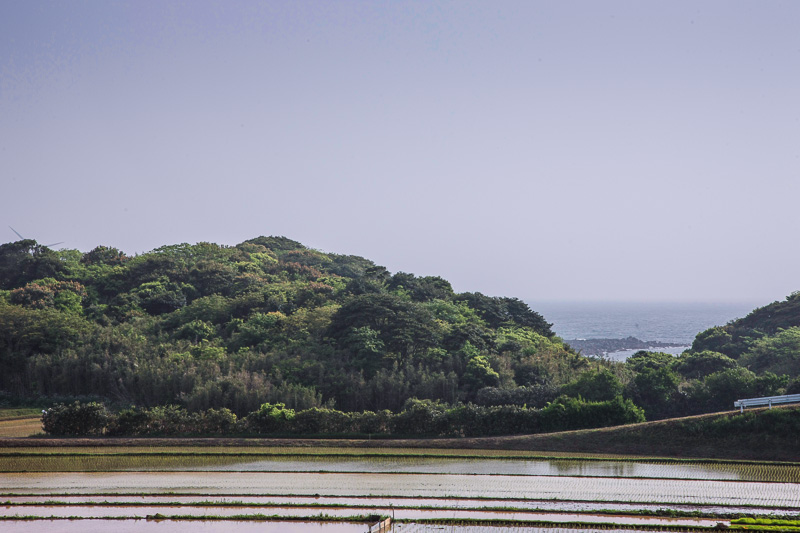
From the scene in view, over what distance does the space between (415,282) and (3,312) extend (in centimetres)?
2761

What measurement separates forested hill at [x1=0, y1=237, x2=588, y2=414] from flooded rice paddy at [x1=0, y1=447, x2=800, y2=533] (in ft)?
22.6

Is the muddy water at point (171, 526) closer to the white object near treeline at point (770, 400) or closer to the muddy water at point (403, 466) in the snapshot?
the muddy water at point (403, 466)

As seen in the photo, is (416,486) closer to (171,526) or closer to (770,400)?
(171,526)

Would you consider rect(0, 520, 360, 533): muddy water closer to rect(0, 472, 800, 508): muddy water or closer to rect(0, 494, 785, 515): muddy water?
rect(0, 494, 785, 515): muddy water

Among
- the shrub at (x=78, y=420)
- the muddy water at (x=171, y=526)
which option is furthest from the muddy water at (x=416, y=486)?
the shrub at (x=78, y=420)

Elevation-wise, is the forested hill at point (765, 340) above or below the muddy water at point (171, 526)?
above

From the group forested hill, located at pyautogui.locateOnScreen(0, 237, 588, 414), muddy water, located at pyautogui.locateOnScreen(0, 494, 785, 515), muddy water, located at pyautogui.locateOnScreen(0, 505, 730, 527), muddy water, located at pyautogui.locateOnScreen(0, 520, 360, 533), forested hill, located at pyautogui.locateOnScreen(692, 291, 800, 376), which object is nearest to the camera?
muddy water, located at pyautogui.locateOnScreen(0, 520, 360, 533)

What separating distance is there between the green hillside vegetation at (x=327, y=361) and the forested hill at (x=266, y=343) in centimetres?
11

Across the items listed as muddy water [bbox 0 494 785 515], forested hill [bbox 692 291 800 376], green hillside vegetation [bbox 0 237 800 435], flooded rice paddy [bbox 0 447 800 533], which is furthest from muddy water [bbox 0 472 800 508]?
forested hill [bbox 692 291 800 376]

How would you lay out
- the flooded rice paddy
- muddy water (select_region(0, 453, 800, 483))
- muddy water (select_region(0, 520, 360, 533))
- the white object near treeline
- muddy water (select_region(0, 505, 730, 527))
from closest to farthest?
muddy water (select_region(0, 520, 360, 533)) → muddy water (select_region(0, 505, 730, 527)) → the flooded rice paddy → muddy water (select_region(0, 453, 800, 483)) → the white object near treeline

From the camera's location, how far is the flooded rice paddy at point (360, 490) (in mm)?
17625

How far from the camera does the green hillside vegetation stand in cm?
3020

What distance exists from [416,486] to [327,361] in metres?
15.4

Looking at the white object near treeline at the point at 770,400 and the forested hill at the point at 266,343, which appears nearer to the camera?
the white object near treeline at the point at 770,400
